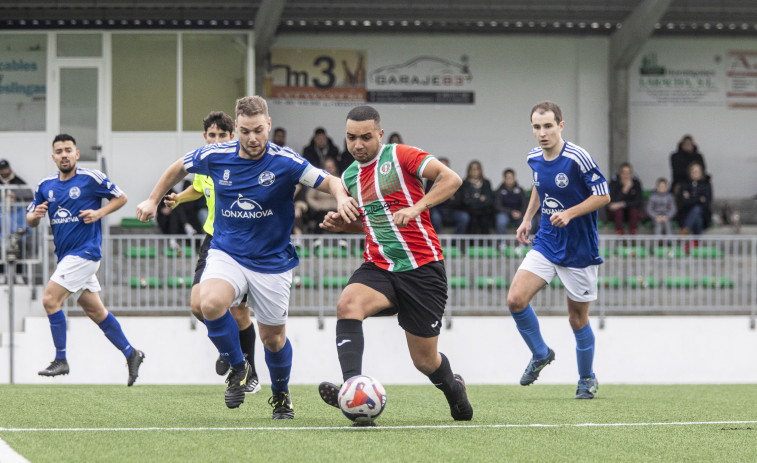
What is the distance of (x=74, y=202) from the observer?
→ 9.60m

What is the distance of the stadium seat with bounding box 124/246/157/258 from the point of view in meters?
14.7

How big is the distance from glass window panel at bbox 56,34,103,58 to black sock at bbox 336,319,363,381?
48.6 feet

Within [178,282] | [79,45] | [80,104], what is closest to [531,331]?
[178,282]

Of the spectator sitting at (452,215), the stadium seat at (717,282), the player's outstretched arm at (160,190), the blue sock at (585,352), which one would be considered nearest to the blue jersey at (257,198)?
the player's outstretched arm at (160,190)

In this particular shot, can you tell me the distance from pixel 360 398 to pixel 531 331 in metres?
3.21

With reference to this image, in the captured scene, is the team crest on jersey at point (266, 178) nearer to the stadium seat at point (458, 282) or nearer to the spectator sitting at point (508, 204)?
the stadium seat at point (458, 282)

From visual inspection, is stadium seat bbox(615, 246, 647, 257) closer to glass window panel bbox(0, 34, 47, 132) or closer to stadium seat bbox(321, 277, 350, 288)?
stadium seat bbox(321, 277, 350, 288)

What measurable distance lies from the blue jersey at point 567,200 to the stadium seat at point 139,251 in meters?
7.89

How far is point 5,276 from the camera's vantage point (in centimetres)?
1453

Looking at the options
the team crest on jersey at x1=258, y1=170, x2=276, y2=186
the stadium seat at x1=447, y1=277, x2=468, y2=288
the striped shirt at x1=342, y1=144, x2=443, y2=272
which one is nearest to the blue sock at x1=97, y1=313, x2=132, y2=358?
the team crest on jersey at x1=258, y1=170, x2=276, y2=186

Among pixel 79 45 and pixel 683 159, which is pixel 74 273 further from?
pixel 683 159

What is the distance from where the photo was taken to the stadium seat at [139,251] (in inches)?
579

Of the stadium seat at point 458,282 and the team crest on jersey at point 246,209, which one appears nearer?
the team crest on jersey at point 246,209

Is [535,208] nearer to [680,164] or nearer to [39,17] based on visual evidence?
[680,164]
